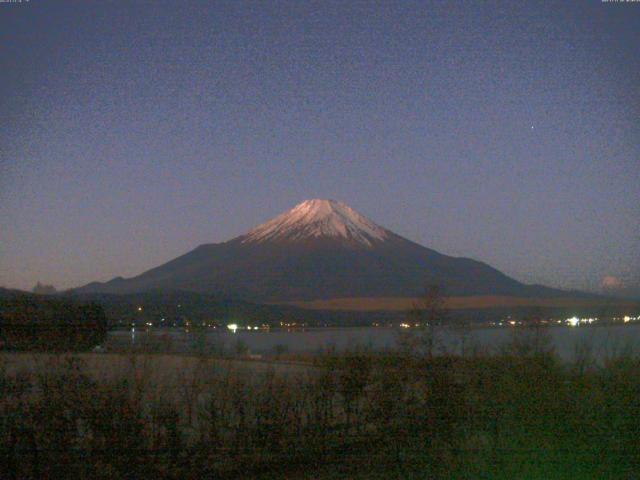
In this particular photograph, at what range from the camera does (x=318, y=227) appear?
89312 millimetres

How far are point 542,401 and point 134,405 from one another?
4.99 m

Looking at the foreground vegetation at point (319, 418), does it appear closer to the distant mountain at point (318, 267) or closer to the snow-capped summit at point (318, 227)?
the distant mountain at point (318, 267)

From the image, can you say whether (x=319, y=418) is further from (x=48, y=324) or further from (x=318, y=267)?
(x=318, y=267)

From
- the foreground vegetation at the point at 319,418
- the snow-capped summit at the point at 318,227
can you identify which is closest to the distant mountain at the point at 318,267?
the snow-capped summit at the point at 318,227

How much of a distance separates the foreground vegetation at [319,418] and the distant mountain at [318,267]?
1642 inches

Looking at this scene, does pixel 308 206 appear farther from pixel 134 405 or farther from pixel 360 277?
pixel 134 405

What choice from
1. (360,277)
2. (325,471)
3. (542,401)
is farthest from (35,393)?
(360,277)

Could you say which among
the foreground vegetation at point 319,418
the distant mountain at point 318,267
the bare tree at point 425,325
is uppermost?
the distant mountain at point 318,267

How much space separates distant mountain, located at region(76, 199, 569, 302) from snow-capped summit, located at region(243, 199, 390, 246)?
0.11 metres

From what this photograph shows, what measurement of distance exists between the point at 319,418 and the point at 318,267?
62430 millimetres

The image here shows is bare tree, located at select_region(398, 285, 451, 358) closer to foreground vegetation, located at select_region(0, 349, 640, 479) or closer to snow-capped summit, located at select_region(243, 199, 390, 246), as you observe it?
foreground vegetation, located at select_region(0, 349, 640, 479)

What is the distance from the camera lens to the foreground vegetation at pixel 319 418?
8.98m

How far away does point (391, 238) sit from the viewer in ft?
279


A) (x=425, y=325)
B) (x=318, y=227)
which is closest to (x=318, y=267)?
(x=318, y=227)
